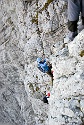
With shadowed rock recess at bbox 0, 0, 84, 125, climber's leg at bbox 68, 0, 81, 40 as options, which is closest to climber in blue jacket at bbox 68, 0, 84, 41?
climber's leg at bbox 68, 0, 81, 40

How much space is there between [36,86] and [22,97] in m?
10.5

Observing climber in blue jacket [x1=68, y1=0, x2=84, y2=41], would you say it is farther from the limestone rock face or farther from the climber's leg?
the limestone rock face

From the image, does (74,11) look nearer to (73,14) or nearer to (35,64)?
(73,14)

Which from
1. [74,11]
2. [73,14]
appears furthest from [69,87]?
[74,11]

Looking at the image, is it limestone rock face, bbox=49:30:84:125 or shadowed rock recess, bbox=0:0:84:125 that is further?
shadowed rock recess, bbox=0:0:84:125

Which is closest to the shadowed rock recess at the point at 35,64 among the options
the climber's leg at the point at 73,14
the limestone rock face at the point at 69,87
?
the limestone rock face at the point at 69,87

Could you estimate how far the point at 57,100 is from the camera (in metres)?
12.7

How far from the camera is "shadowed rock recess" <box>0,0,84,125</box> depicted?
11797mm

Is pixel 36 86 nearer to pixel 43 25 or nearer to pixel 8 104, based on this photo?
pixel 43 25

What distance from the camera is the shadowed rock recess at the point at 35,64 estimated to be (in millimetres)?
11797

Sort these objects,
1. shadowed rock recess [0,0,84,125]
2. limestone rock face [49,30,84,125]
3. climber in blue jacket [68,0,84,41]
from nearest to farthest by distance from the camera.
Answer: limestone rock face [49,30,84,125], climber in blue jacket [68,0,84,41], shadowed rock recess [0,0,84,125]

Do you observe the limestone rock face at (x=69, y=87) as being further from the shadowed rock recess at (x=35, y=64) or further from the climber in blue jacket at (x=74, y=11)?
the climber in blue jacket at (x=74, y=11)

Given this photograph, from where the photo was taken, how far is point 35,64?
81.9 ft

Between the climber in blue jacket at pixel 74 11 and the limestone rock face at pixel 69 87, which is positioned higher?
the climber in blue jacket at pixel 74 11
